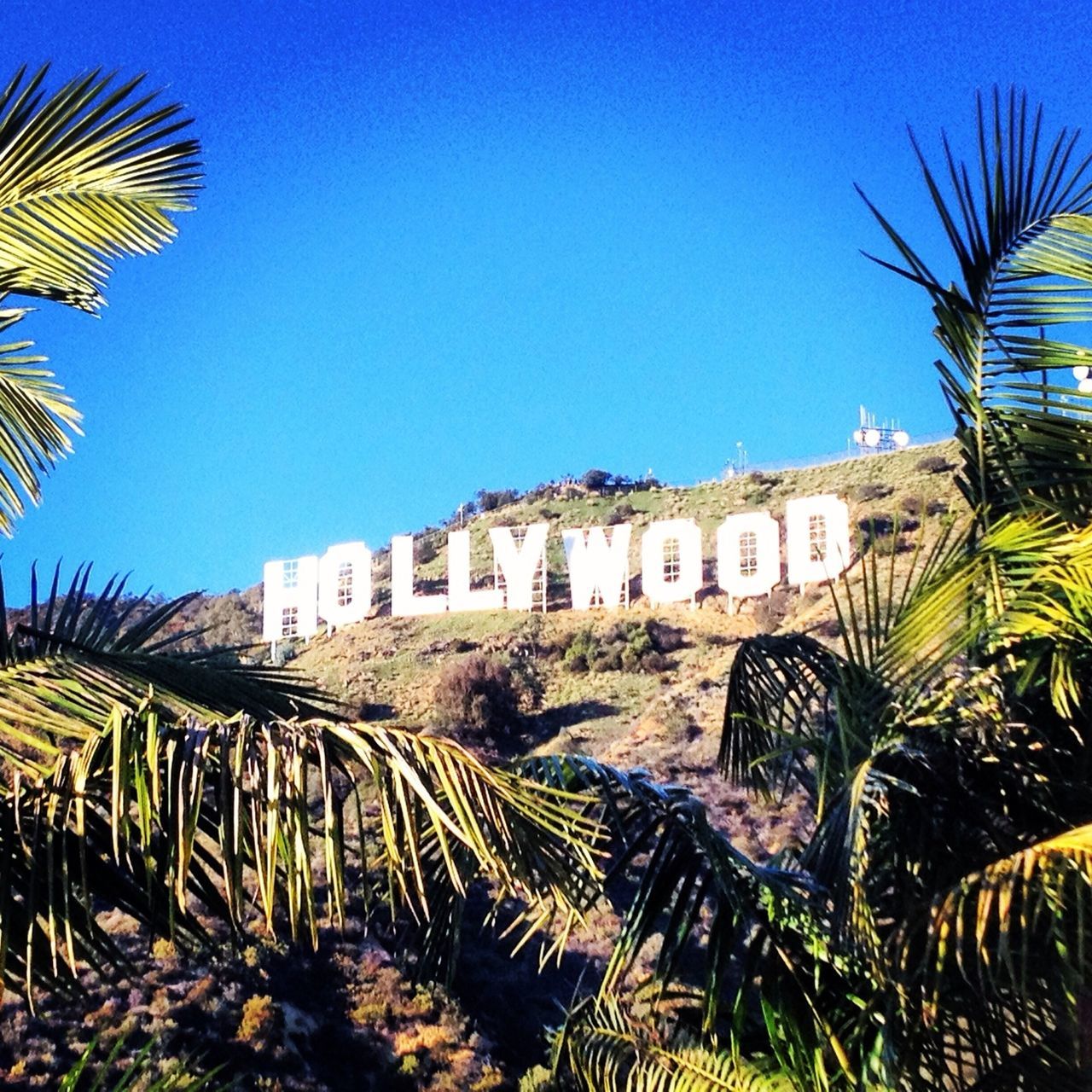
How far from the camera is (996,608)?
4.19 meters

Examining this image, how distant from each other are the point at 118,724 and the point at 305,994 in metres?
17.1

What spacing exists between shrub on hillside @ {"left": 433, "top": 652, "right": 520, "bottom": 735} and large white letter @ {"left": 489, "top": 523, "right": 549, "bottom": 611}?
6.10 meters

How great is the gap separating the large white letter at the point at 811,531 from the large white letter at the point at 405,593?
1169cm

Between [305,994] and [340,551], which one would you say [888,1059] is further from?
[340,551]

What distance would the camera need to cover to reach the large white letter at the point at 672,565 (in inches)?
1510

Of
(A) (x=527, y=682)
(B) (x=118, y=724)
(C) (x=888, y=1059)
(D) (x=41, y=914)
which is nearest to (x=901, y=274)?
(C) (x=888, y=1059)

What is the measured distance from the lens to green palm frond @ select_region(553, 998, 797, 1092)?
458cm

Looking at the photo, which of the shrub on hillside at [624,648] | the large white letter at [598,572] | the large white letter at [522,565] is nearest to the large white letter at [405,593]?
the large white letter at [522,565]

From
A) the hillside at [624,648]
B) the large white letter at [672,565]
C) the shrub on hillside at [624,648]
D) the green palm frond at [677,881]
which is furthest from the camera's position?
the large white letter at [672,565]

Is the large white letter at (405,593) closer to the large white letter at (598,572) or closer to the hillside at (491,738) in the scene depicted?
the hillside at (491,738)

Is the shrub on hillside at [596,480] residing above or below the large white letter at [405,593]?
above

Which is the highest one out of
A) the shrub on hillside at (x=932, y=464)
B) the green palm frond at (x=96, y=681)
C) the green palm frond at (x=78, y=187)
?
the shrub on hillside at (x=932, y=464)

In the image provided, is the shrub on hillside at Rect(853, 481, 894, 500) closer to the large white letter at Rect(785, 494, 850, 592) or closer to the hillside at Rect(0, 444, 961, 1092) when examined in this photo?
the hillside at Rect(0, 444, 961, 1092)

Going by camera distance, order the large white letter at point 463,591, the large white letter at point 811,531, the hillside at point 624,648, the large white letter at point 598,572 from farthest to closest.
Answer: the large white letter at point 463,591 → the large white letter at point 598,572 → the large white letter at point 811,531 → the hillside at point 624,648
